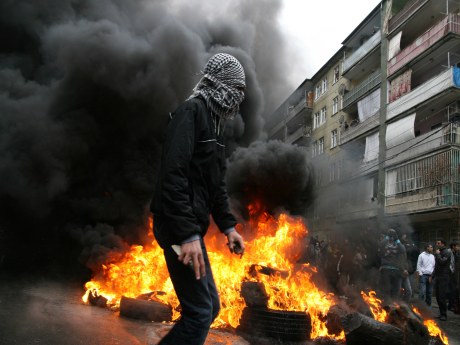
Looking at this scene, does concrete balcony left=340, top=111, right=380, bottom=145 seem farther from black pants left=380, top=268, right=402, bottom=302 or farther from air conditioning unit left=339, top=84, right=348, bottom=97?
black pants left=380, top=268, right=402, bottom=302

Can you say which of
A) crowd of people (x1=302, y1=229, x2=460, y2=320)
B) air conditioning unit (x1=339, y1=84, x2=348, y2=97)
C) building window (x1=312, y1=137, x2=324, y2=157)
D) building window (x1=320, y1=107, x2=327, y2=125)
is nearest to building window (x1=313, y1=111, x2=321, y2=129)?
building window (x1=320, y1=107, x2=327, y2=125)

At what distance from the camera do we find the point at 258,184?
11.1 m

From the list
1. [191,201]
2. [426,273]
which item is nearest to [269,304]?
[191,201]

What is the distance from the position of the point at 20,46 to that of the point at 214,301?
33.3 ft

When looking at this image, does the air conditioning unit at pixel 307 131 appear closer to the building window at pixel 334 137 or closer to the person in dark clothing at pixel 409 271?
the building window at pixel 334 137

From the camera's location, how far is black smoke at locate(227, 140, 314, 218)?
35.7 feet

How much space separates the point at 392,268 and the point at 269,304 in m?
4.47

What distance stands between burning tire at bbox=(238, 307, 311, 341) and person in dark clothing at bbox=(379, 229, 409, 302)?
4.29m

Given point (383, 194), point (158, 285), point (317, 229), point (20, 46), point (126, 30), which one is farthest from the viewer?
point (383, 194)

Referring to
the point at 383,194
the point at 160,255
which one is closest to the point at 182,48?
the point at 160,255

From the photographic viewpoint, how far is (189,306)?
6.29 feet

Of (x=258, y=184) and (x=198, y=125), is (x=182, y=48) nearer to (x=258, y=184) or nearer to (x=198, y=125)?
(x=258, y=184)

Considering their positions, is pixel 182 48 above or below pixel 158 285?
above

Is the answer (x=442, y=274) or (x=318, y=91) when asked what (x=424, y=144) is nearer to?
(x=442, y=274)
